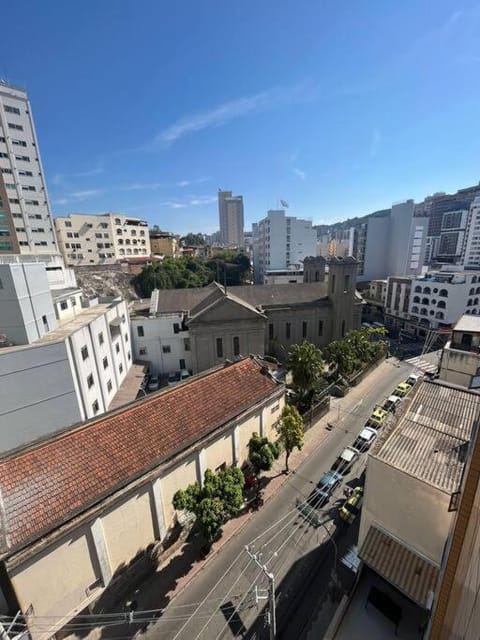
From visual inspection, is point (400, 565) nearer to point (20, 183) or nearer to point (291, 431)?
point (291, 431)

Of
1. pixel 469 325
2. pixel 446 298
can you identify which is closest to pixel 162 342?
pixel 469 325

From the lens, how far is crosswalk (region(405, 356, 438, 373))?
127 feet

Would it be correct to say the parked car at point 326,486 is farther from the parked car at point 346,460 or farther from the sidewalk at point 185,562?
the sidewalk at point 185,562

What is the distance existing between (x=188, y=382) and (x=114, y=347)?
54.7 feet

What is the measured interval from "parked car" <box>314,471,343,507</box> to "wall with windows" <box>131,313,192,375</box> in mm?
23848

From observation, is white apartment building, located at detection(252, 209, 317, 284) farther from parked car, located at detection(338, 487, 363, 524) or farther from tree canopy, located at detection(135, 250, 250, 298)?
parked car, located at detection(338, 487, 363, 524)

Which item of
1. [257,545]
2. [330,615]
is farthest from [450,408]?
[257,545]

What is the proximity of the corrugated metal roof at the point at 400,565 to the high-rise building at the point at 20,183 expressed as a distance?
246 feet

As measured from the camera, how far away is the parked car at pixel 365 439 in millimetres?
24578

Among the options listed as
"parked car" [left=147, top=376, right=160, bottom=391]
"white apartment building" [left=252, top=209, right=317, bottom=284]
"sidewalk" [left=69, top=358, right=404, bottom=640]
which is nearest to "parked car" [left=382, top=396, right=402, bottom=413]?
"sidewalk" [left=69, top=358, right=404, bottom=640]

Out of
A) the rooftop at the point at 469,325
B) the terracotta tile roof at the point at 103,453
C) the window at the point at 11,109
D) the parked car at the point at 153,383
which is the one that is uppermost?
the window at the point at 11,109

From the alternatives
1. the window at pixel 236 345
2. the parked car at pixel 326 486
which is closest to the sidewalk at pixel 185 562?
Result: the parked car at pixel 326 486

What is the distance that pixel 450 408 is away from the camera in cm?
1586

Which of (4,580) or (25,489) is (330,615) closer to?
(4,580)
